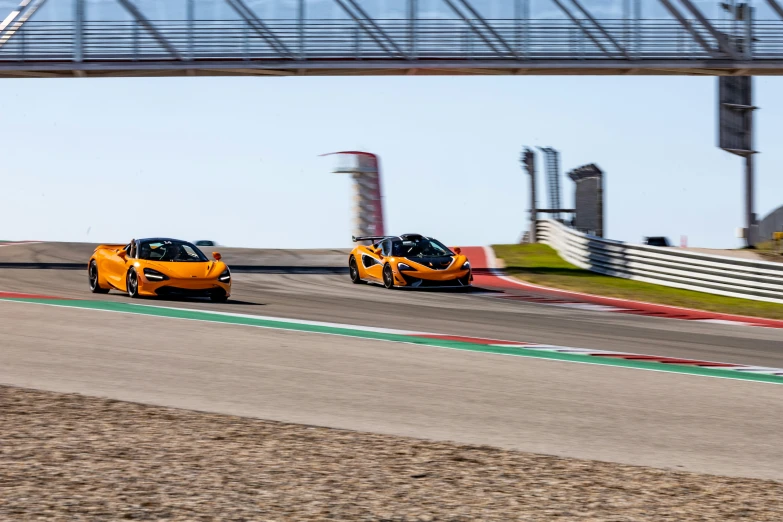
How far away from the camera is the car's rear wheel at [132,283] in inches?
631

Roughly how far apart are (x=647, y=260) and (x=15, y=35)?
15648 mm

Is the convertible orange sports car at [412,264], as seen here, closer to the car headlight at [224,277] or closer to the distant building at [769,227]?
the car headlight at [224,277]

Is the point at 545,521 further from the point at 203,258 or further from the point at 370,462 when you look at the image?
the point at 203,258

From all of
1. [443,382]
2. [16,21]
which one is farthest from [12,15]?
[443,382]

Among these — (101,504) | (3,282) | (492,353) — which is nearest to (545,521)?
(101,504)

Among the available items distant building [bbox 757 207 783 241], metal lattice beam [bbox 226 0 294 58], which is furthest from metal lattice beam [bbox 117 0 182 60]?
distant building [bbox 757 207 783 241]

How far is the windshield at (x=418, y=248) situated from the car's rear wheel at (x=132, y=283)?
5.73m

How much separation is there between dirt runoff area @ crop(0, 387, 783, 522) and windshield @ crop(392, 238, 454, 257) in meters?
13.6

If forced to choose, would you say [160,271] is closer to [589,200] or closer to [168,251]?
[168,251]

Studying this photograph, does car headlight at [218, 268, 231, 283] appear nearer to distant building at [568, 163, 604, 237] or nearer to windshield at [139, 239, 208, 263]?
windshield at [139, 239, 208, 263]

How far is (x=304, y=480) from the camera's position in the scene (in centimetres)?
561

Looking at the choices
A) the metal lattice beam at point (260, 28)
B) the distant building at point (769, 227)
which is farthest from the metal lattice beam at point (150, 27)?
the distant building at point (769, 227)

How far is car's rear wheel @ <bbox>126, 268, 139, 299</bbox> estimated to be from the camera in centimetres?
1603

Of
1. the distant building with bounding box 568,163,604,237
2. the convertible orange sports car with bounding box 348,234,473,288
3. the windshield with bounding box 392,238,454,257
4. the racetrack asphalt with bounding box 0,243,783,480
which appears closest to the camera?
the racetrack asphalt with bounding box 0,243,783,480
